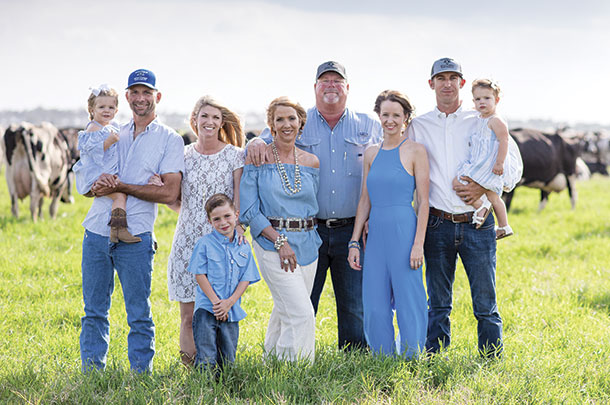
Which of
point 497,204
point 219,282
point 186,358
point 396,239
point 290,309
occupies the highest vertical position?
point 497,204

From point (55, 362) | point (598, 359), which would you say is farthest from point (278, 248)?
point (598, 359)

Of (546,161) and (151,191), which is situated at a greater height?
(151,191)

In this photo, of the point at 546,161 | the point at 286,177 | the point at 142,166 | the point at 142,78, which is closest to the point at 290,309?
the point at 286,177

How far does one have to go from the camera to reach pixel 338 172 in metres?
4.98

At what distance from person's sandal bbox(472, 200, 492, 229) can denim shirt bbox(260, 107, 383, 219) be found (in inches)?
38.9

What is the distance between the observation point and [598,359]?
5.05 meters

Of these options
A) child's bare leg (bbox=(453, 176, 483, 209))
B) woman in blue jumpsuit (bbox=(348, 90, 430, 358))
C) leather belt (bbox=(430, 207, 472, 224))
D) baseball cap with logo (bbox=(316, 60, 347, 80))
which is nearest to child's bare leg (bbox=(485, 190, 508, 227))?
child's bare leg (bbox=(453, 176, 483, 209))

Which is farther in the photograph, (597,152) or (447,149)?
(597,152)

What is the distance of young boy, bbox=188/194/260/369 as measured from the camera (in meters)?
4.21

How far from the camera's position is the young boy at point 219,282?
4215 mm

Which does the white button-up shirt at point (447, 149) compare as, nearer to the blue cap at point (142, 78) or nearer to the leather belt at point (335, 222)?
the leather belt at point (335, 222)

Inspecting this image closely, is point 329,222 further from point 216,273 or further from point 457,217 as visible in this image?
point 216,273

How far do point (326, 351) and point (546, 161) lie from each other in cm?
1394

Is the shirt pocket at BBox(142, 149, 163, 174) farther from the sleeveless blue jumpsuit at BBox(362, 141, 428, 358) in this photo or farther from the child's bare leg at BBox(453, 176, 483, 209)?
the child's bare leg at BBox(453, 176, 483, 209)
